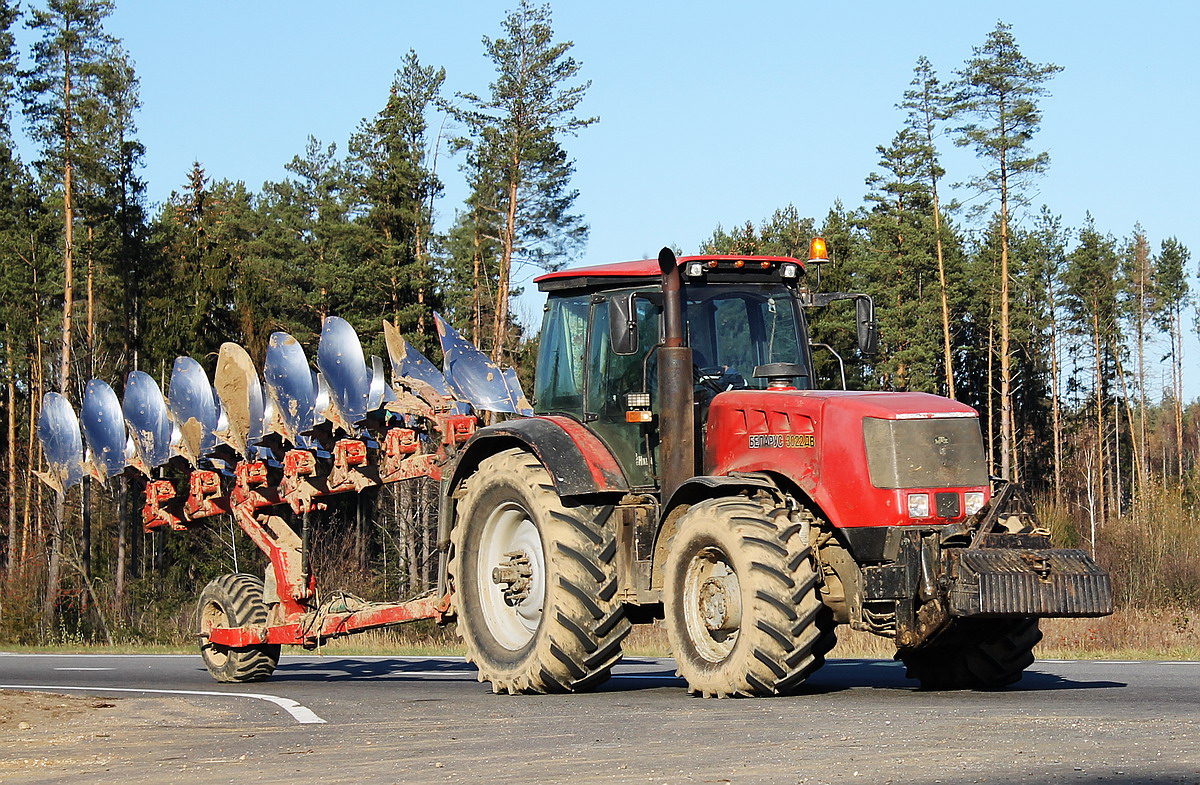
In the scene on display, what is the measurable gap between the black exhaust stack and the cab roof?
48 cm

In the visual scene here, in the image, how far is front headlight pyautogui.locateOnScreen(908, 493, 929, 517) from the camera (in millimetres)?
9961

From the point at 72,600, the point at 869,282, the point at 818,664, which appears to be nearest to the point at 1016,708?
the point at 818,664

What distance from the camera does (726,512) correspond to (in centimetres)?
991

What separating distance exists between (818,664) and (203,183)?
5745 centimetres

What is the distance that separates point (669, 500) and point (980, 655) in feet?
7.90

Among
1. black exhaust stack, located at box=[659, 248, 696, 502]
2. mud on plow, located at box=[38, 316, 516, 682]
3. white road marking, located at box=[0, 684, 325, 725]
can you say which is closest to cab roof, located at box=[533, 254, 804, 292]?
black exhaust stack, located at box=[659, 248, 696, 502]

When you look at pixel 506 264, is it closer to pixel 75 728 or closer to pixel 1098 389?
pixel 75 728

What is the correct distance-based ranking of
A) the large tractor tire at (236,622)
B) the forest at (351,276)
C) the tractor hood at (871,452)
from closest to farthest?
the tractor hood at (871,452)
the large tractor tire at (236,622)
the forest at (351,276)

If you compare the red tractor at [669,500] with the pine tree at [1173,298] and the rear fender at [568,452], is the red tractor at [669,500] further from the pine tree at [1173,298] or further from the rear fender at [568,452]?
the pine tree at [1173,298]

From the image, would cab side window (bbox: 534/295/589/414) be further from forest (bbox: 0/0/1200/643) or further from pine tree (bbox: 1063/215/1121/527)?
pine tree (bbox: 1063/215/1121/527)

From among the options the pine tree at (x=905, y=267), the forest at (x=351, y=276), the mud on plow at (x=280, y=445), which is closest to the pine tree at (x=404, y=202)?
the forest at (x=351, y=276)

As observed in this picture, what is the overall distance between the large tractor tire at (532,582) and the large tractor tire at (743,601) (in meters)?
0.70

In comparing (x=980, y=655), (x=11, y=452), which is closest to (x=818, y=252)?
(x=980, y=655)

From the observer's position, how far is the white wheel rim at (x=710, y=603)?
1002 centimetres
